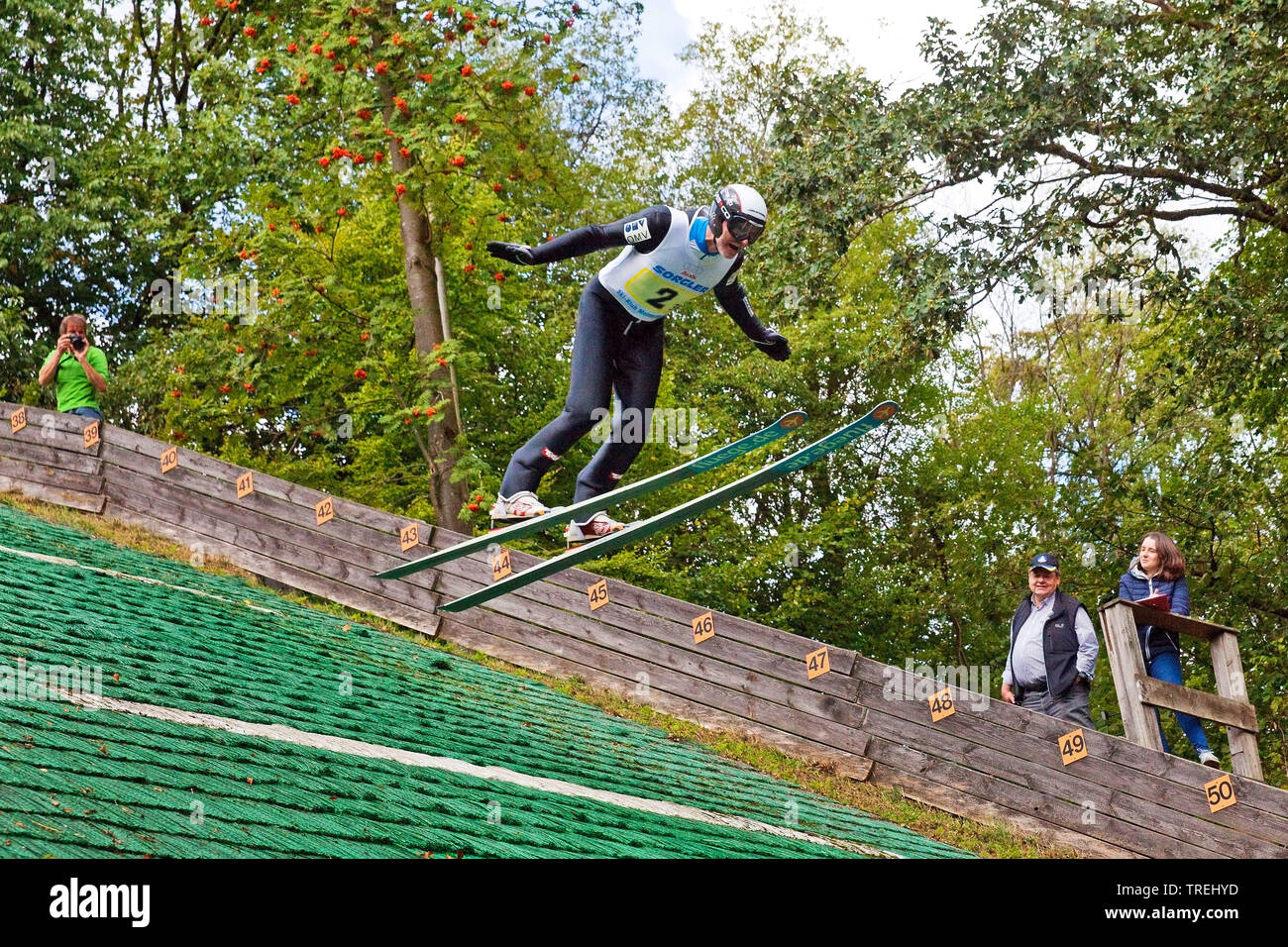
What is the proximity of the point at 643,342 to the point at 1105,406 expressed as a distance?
2371cm

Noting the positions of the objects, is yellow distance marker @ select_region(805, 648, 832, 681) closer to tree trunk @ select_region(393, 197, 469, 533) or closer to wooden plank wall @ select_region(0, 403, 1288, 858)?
wooden plank wall @ select_region(0, 403, 1288, 858)

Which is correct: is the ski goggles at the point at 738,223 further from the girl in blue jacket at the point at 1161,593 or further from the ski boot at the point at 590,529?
the girl in blue jacket at the point at 1161,593

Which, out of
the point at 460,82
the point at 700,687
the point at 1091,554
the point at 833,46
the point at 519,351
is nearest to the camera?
the point at 700,687

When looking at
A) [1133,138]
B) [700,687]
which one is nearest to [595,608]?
[700,687]

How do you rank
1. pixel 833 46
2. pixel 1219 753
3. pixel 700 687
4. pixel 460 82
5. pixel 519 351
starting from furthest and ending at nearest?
pixel 833 46, pixel 1219 753, pixel 519 351, pixel 460 82, pixel 700 687

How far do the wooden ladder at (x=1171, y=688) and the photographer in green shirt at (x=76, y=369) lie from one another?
26.6 ft

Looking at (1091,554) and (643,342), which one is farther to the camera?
(1091,554)

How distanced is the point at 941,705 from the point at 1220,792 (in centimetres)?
177

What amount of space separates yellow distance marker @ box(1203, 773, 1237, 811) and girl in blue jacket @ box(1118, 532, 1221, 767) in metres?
0.20

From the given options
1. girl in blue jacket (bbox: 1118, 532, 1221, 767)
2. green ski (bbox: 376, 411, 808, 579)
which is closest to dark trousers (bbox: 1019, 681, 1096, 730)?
girl in blue jacket (bbox: 1118, 532, 1221, 767)

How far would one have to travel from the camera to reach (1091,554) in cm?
1836

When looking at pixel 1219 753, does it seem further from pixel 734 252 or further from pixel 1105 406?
pixel 734 252

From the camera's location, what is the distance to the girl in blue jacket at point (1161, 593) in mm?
8398

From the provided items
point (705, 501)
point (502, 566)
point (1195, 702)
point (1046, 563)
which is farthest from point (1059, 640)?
point (502, 566)
